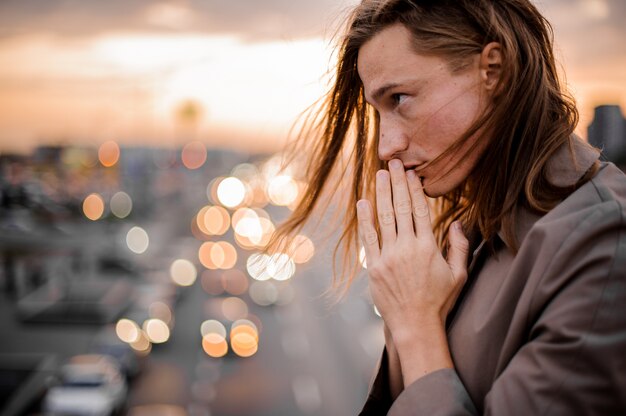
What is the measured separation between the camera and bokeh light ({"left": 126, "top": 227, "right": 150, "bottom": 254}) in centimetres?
4144

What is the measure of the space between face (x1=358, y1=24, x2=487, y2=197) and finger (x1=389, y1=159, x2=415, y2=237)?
0.02 metres

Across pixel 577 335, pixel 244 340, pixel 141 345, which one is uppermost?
pixel 577 335

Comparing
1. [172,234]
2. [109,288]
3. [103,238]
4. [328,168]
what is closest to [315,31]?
[328,168]

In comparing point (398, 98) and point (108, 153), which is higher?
point (398, 98)

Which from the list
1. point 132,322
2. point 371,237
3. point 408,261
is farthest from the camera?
point 132,322

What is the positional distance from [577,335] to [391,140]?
1.87 feet

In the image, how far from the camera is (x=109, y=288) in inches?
1153

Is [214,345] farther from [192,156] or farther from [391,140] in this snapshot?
[192,156]

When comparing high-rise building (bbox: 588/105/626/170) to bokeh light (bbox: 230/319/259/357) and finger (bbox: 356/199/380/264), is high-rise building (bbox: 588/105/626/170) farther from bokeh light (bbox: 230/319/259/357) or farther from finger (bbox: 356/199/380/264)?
bokeh light (bbox: 230/319/259/357)

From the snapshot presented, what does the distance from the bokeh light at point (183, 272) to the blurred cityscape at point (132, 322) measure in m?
0.14

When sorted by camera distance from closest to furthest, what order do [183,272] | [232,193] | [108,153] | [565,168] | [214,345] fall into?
[565,168] < [214,345] < [108,153] < [183,272] < [232,193]

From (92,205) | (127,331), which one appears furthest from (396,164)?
(92,205)

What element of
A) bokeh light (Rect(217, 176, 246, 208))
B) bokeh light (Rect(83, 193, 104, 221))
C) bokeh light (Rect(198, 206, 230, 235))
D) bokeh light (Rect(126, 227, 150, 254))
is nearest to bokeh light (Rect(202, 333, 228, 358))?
bokeh light (Rect(83, 193, 104, 221))

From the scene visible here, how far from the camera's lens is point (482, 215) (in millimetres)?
1252
